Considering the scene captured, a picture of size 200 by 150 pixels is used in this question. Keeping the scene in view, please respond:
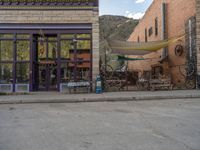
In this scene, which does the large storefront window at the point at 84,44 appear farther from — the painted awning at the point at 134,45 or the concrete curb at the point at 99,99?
the concrete curb at the point at 99,99

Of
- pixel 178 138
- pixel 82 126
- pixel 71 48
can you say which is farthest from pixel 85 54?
pixel 178 138

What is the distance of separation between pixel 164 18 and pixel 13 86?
48.0 ft

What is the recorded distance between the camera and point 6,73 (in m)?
21.8

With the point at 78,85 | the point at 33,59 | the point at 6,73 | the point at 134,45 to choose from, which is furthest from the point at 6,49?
the point at 134,45

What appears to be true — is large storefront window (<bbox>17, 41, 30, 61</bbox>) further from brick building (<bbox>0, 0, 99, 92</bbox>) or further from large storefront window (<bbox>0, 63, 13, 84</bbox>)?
large storefront window (<bbox>0, 63, 13, 84</bbox>)

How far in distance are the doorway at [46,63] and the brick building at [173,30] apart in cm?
923

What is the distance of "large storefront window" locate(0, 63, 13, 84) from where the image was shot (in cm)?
2172

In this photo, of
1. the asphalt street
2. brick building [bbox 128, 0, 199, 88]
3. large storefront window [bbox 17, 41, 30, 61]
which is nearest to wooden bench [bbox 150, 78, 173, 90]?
brick building [bbox 128, 0, 199, 88]

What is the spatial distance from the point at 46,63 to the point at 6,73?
2790 millimetres

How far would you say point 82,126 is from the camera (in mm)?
8578

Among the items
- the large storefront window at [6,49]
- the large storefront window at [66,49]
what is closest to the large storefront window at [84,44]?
the large storefront window at [66,49]

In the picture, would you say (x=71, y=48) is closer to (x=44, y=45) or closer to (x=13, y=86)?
(x=44, y=45)

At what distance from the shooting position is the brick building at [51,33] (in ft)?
71.5

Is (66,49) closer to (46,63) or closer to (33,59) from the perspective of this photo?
(46,63)
